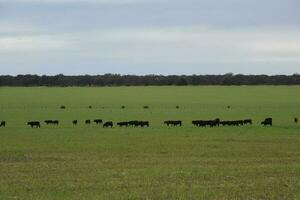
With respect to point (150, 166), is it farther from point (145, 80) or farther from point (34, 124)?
point (145, 80)

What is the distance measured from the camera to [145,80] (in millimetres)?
188375

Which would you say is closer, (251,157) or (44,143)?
(251,157)

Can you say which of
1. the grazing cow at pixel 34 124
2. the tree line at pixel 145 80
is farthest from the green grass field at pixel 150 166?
the tree line at pixel 145 80

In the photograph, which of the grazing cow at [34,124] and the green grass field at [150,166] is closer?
the green grass field at [150,166]

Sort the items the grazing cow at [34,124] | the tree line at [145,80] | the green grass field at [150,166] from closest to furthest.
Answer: the green grass field at [150,166], the grazing cow at [34,124], the tree line at [145,80]

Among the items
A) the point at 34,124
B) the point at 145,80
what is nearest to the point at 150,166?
the point at 34,124

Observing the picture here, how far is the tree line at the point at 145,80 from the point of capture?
183500mm

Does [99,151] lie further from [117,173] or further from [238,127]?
[238,127]

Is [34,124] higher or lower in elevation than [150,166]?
lower

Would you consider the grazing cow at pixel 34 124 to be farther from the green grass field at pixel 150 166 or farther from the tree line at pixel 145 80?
the tree line at pixel 145 80

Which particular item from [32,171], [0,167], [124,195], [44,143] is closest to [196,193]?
[124,195]

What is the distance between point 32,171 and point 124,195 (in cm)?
555

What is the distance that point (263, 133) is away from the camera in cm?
3819

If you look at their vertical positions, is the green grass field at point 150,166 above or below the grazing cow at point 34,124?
above
